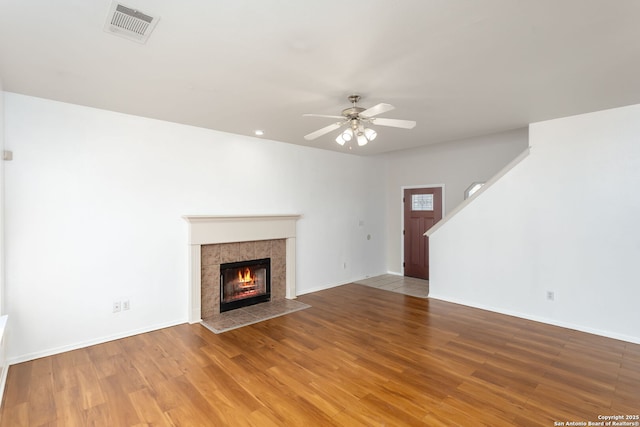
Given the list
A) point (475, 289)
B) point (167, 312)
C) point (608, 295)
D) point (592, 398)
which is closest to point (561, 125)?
point (608, 295)

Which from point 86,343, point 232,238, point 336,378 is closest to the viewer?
point 336,378

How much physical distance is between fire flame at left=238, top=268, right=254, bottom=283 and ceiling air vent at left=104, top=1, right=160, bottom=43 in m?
3.52

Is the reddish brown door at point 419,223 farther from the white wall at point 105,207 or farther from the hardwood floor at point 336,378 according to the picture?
the white wall at point 105,207

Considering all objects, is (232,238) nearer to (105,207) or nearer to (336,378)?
(105,207)

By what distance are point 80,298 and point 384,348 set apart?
3398mm

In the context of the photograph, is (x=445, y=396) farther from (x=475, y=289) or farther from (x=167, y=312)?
(x=167, y=312)

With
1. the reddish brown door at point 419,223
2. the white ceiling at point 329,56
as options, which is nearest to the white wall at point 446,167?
the reddish brown door at point 419,223

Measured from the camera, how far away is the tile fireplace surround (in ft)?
13.7

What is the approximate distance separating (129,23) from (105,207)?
7.80 feet

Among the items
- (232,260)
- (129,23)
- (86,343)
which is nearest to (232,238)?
(232,260)

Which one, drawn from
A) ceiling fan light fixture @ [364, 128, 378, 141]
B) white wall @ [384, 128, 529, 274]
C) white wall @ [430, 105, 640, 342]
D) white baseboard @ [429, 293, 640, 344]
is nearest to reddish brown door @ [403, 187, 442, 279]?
white wall @ [384, 128, 529, 274]

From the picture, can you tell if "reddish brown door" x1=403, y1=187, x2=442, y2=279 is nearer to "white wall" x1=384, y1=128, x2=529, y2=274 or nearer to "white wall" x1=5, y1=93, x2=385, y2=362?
"white wall" x1=384, y1=128, x2=529, y2=274

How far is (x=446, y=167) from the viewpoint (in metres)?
6.24

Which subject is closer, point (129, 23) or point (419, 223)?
point (129, 23)
